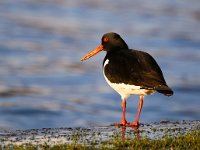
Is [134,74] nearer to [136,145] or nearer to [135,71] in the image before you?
[135,71]

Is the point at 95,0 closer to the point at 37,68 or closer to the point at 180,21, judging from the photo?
the point at 180,21

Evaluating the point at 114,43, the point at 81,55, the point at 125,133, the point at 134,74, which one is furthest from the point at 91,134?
→ the point at 81,55

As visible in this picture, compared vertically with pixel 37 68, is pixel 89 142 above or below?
below

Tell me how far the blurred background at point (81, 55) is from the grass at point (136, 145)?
43.1 ft

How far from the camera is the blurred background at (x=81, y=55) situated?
86.3 feet

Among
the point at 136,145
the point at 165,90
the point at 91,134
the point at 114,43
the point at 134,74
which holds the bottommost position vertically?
the point at 136,145

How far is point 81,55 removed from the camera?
31312 millimetres

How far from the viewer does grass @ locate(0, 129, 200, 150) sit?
34.3ft

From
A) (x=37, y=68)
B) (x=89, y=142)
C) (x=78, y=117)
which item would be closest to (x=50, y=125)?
(x=78, y=117)

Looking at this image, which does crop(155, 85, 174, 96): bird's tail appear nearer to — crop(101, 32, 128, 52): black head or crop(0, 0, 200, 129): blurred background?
crop(101, 32, 128, 52): black head

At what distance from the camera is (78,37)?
35.0 metres

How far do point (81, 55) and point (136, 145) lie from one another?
20.9 metres

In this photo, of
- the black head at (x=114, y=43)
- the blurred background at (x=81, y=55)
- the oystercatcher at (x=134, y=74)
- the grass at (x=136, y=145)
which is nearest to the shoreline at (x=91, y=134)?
the grass at (x=136, y=145)

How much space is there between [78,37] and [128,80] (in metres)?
22.8
